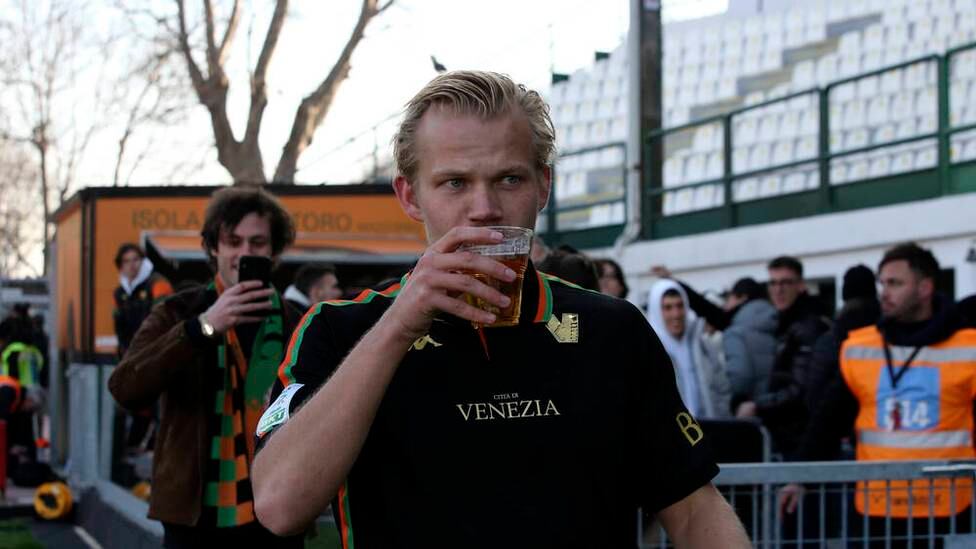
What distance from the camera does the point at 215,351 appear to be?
4.73 m

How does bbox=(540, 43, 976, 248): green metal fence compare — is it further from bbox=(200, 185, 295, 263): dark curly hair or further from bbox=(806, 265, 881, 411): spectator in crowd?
bbox=(200, 185, 295, 263): dark curly hair

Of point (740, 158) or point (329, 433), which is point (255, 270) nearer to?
point (329, 433)

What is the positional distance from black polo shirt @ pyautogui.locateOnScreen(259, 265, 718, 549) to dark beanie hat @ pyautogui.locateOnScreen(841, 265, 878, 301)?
5285 millimetres

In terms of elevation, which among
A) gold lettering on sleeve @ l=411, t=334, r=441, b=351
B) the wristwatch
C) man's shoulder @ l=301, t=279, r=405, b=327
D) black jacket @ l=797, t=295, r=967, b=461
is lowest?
black jacket @ l=797, t=295, r=967, b=461

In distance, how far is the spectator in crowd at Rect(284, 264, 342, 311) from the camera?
9195 millimetres

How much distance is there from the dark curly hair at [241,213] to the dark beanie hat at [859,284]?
357 cm

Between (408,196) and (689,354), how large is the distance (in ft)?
20.1

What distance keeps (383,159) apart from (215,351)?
2230 cm

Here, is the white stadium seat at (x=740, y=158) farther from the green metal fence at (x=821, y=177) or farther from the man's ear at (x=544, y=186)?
the man's ear at (x=544, y=186)

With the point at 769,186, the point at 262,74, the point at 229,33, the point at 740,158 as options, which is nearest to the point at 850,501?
the point at 769,186

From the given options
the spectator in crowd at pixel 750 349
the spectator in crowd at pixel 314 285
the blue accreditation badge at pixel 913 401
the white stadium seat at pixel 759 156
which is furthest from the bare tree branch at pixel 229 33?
the blue accreditation badge at pixel 913 401

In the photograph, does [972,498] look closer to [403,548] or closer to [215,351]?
[215,351]

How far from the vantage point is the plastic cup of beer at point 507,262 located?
204cm

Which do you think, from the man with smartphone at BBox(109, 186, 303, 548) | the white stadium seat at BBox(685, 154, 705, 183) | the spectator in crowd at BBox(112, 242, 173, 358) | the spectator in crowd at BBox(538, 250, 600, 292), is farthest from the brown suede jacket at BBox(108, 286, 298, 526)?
the white stadium seat at BBox(685, 154, 705, 183)
